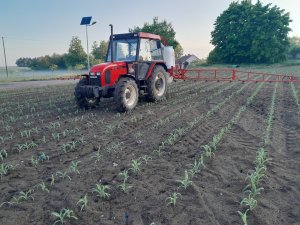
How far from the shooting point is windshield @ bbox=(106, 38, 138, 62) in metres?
9.30

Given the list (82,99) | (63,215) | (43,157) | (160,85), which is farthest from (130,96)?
(63,215)

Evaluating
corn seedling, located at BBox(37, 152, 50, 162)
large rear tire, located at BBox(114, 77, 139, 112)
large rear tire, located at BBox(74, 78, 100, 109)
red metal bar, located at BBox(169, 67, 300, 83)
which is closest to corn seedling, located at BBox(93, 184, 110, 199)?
corn seedling, located at BBox(37, 152, 50, 162)

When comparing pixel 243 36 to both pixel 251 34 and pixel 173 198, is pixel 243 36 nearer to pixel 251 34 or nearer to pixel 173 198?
pixel 251 34

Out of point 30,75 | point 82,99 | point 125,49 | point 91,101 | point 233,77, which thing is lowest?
point 91,101

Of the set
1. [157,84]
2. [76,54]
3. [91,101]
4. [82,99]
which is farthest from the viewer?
[76,54]

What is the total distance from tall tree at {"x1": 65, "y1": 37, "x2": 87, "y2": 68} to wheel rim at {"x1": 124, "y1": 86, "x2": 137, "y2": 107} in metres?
34.9

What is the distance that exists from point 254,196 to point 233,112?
520 centimetres

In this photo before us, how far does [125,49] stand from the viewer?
30.9 ft

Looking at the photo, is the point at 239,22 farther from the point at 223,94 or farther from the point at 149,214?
the point at 149,214

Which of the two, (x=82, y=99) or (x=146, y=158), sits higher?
(x=82, y=99)

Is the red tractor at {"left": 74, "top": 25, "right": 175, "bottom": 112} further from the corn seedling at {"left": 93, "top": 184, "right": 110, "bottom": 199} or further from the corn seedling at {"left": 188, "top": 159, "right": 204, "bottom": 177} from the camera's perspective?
the corn seedling at {"left": 93, "top": 184, "right": 110, "bottom": 199}

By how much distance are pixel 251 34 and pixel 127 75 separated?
144 ft

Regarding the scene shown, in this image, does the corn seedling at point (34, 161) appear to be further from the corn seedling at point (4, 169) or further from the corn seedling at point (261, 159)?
the corn seedling at point (261, 159)

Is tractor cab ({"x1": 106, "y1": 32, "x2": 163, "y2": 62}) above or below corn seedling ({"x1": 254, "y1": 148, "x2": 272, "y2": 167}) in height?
above
